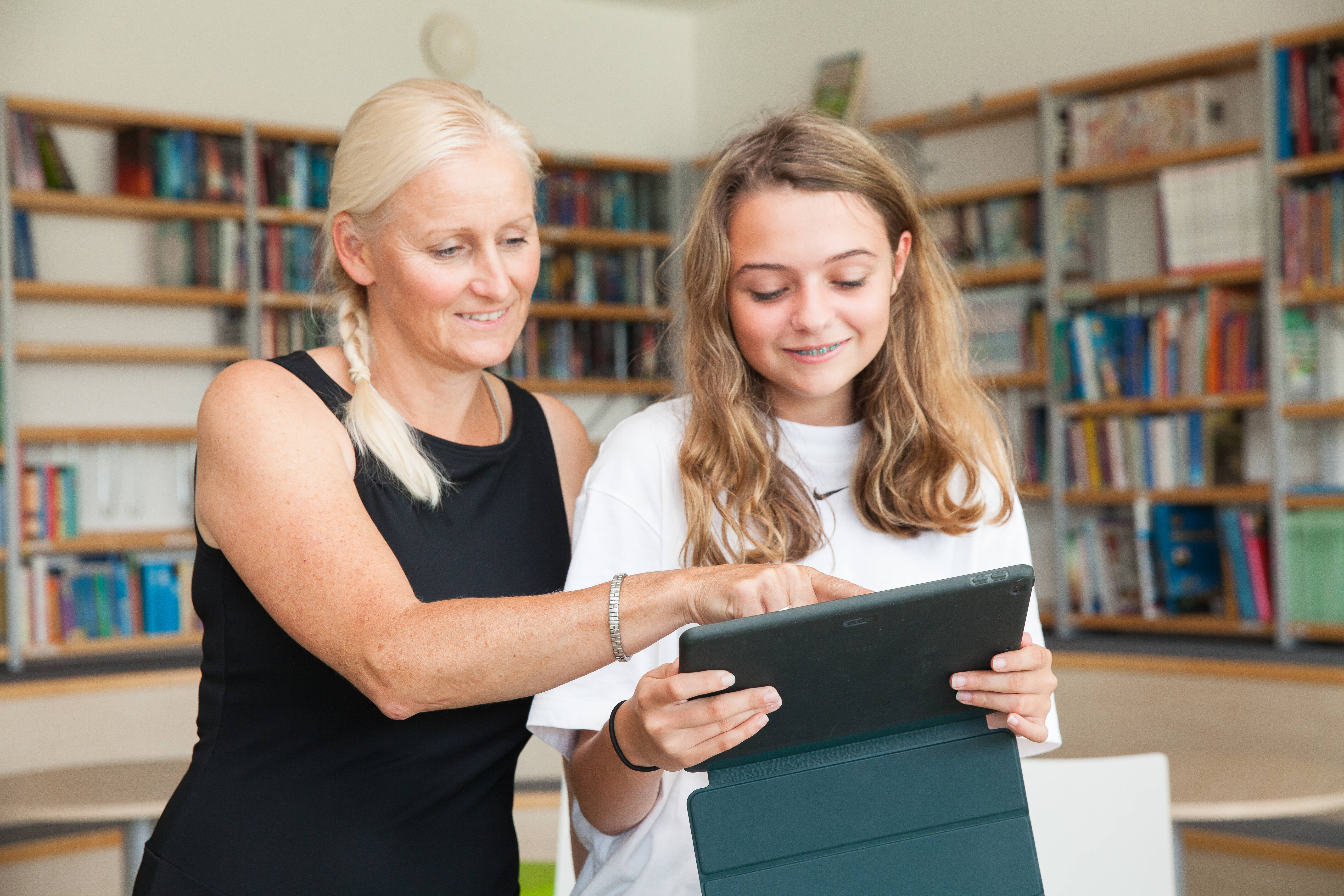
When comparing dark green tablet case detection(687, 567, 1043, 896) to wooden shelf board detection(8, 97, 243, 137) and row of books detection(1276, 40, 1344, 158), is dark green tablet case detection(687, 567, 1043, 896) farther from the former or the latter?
wooden shelf board detection(8, 97, 243, 137)

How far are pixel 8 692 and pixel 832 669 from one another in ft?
12.7

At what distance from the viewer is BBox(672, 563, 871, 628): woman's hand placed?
980mm

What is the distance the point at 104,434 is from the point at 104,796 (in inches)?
91.8

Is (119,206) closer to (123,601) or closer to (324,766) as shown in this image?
(123,601)

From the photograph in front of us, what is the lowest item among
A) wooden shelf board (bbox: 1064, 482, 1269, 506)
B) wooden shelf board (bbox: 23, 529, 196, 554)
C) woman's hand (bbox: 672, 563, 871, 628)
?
wooden shelf board (bbox: 23, 529, 196, 554)

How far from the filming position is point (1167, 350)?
13.9ft

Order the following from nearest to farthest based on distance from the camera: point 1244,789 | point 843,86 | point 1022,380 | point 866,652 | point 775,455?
point 866,652 → point 775,455 → point 1244,789 → point 1022,380 → point 843,86

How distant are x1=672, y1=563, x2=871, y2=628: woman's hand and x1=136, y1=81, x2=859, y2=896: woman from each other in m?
0.23

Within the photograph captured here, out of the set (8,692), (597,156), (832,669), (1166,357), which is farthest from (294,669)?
(597,156)

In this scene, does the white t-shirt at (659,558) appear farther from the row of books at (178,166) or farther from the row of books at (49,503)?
the row of books at (178,166)

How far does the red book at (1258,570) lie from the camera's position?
4027 mm

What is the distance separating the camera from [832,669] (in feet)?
2.93

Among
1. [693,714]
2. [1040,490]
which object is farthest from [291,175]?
[693,714]

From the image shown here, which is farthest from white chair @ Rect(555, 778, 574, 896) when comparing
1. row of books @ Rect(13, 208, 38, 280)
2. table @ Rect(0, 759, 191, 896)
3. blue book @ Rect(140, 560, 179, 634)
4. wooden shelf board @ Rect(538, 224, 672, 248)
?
wooden shelf board @ Rect(538, 224, 672, 248)
